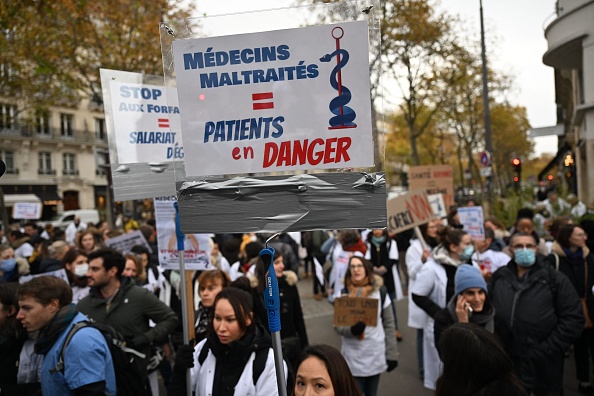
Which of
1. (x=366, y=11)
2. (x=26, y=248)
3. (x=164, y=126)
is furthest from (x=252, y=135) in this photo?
(x=26, y=248)

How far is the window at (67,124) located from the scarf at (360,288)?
42432 mm

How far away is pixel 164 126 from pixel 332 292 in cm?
380

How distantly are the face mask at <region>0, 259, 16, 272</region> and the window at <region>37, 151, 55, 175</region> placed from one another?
37.9 meters

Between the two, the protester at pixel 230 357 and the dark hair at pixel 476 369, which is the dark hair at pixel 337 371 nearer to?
the dark hair at pixel 476 369

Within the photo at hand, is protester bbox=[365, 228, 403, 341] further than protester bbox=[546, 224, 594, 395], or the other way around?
protester bbox=[365, 228, 403, 341]

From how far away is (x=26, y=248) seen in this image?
9727 millimetres

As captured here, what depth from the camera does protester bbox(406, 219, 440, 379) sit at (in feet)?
18.4

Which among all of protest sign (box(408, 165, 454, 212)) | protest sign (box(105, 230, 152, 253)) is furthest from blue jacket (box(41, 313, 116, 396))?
protest sign (box(408, 165, 454, 212))

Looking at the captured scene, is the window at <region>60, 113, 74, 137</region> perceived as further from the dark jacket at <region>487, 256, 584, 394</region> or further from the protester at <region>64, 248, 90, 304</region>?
the dark jacket at <region>487, 256, 584, 394</region>

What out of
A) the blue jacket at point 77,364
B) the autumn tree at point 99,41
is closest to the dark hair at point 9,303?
the blue jacket at point 77,364

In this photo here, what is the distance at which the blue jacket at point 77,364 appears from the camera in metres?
2.88

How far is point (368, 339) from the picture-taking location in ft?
15.1

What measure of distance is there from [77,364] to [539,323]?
3616mm

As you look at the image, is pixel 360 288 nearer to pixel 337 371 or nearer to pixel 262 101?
pixel 337 371
